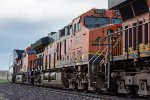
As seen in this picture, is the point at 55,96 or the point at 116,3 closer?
the point at 116,3

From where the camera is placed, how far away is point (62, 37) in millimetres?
23094

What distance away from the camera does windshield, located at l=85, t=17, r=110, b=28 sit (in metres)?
18.4

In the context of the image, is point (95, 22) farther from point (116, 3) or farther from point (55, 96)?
point (55, 96)

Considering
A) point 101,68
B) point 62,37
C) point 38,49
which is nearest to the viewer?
point 101,68

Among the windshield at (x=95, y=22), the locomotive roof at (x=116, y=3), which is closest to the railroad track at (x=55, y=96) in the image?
the windshield at (x=95, y=22)

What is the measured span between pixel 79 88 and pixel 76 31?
3.07 metres

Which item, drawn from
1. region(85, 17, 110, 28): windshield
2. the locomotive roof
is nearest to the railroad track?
region(85, 17, 110, 28): windshield

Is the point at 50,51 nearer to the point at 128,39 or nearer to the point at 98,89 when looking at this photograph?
the point at 98,89

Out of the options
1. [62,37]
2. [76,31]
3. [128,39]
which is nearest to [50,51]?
[62,37]

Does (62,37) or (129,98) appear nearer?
(129,98)

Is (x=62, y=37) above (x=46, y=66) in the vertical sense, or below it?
above

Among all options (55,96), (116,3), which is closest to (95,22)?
(116,3)

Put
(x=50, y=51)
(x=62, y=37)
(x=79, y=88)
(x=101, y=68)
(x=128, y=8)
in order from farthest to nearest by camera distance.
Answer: (x=50, y=51) < (x=62, y=37) < (x=79, y=88) < (x=101, y=68) < (x=128, y=8)

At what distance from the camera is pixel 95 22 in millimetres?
18531
